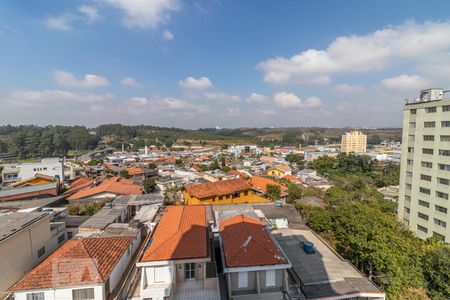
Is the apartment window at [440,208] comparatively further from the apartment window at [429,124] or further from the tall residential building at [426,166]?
the apartment window at [429,124]

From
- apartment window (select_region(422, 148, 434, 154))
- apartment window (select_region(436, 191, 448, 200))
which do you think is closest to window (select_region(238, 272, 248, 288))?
apartment window (select_region(436, 191, 448, 200))

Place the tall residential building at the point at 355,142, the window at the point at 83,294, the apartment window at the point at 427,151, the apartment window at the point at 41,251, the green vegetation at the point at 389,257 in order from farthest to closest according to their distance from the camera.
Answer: the tall residential building at the point at 355,142 → the apartment window at the point at 427,151 → the apartment window at the point at 41,251 → the green vegetation at the point at 389,257 → the window at the point at 83,294

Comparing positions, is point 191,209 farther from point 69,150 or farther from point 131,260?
point 69,150

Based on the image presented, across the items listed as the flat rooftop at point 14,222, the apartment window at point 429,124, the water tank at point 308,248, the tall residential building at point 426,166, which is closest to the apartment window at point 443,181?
the tall residential building at point 426,166

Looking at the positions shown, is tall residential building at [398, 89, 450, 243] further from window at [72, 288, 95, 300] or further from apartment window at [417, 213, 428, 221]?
window at [72, 288, 95, 300]

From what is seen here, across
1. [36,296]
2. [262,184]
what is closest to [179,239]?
[36,296]

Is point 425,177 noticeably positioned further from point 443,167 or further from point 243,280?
point 243,280
